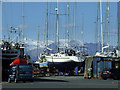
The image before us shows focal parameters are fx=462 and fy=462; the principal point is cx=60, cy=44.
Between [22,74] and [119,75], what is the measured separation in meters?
14.5

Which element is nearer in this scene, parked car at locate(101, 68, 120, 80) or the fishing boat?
parked car at locate(101, 68, 120, 80)

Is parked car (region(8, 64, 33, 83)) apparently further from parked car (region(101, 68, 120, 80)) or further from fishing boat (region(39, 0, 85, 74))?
fishing boat (region(39, 0, 85, 74))

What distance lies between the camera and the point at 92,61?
58.8 metres

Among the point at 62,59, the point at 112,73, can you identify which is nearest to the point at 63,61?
the point at 62,59

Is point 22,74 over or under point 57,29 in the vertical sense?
under

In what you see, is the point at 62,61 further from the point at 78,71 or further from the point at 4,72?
the point at 4,72

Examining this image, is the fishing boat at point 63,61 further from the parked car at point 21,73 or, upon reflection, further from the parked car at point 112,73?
the parked car at point 21,73

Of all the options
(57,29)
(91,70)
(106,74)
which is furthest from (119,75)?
(57,29)

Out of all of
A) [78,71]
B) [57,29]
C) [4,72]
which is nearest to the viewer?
[4,72]

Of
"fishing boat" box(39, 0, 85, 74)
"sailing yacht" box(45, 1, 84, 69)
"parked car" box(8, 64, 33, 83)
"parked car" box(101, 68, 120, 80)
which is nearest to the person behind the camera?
"parked car" box(8, 64, 33, 83)

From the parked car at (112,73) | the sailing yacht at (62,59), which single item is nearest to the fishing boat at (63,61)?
the sailing yacht at (62,59)

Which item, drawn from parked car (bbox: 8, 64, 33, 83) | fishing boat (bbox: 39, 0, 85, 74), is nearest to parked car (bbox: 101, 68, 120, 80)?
parked car (bbox: 8, 64, 33, 83)

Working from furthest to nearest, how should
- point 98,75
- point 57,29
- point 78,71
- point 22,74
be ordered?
1. point 78,71
2. point 57,29
3. point 98,75
4. point 22,74

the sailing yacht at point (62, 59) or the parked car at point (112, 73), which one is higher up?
the sailing yacht at point (62, 59)
